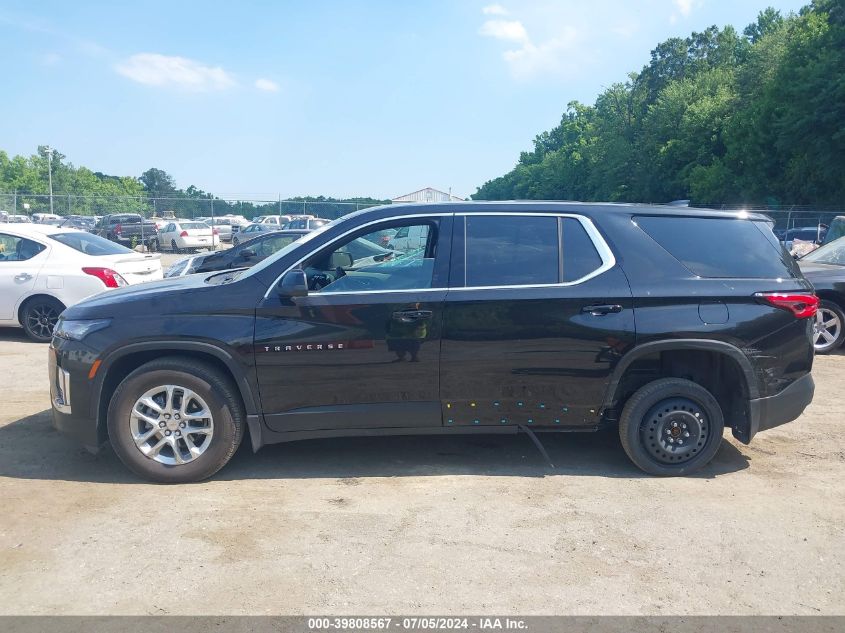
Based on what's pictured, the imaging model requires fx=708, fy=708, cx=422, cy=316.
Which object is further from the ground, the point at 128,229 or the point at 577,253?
the point at 128,229

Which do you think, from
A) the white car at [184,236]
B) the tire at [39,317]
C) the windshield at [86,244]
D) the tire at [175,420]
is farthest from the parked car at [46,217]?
the tire at [175,420]

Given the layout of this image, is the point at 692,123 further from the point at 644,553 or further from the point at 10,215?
the point at 644,553

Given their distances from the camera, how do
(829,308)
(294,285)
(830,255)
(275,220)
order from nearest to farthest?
1. (294,285)
2. (829,308)
3. (830,255)
4. (275,220)

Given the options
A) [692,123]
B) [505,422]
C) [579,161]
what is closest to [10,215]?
[505,422]

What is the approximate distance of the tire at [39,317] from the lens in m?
9.68

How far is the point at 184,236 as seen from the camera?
3172cm

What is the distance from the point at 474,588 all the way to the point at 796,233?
24.9 metres

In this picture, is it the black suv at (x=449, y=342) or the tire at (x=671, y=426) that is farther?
the tire at (x=671, y=426)

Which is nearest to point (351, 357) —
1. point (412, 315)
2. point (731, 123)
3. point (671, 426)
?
point (412, 315)

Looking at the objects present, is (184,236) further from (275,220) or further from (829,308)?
(829,308)

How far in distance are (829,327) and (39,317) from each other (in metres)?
10.6

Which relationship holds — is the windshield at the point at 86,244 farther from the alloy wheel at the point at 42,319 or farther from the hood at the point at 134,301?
the hood at the point at 134,301

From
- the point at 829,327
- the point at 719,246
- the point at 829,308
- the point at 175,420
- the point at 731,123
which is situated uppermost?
the point at 731,123

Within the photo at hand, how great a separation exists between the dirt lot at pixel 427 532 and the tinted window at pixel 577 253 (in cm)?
141
